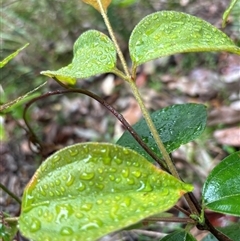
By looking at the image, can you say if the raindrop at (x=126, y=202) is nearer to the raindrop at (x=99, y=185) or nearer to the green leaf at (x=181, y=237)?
the raindrop at (x=99, y=185)

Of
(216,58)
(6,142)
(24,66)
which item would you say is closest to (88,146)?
(6,142)

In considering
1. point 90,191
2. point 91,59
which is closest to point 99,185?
point 90,191

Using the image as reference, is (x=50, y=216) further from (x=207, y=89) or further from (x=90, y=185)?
(x=207, y=89)

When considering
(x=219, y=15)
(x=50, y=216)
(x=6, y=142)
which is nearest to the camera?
(x=50, y=216)

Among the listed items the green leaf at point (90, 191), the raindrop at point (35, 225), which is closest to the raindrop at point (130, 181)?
the green leaf at point (90, 191)

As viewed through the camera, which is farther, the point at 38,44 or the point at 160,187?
the point at 38,44

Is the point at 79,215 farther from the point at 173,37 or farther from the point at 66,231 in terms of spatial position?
the point at 173,37
